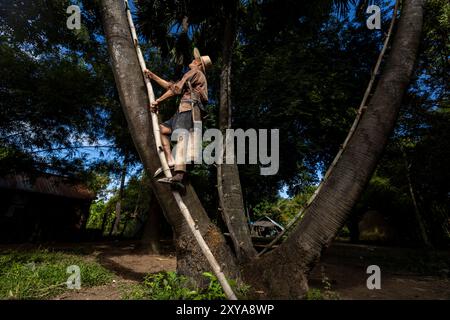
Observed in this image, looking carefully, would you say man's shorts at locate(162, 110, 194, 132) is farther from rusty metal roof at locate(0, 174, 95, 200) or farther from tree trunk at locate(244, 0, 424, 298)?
rusty metal roof at locate(0, 174, 95, 200)

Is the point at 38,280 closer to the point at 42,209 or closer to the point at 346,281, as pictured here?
the point at 346,281

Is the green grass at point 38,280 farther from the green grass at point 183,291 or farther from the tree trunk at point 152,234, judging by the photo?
the tree trunk at point 152,234

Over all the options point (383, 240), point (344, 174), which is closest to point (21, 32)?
point (344, 174)

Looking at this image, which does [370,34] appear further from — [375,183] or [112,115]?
[375,183]

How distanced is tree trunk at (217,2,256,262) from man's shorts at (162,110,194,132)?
1.23 metres

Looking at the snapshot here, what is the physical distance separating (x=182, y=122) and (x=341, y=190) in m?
2.24

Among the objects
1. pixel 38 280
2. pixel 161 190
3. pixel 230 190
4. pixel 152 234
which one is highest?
pixel 230 190

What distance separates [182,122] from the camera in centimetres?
382

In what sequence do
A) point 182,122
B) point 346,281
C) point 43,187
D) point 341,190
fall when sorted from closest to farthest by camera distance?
point 341,190 < point 182,122 < point 346,281 < point 43,187

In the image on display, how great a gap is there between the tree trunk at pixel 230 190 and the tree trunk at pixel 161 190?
23.7 inches

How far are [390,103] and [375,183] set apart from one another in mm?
19406

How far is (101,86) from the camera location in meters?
9.55

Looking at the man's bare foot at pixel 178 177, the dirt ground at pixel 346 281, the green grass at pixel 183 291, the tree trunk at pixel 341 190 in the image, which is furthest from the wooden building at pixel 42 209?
the tree trunk at pixel 341 190

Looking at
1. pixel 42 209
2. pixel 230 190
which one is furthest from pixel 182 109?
pixel 42 209
